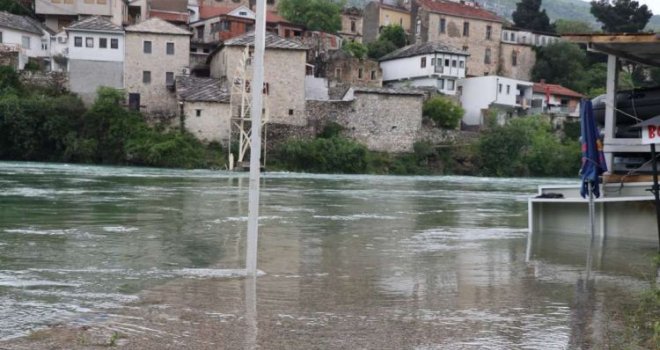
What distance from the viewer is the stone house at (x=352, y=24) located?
80875 millimetres

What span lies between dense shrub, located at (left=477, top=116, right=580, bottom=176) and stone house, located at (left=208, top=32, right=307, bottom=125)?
526 inches

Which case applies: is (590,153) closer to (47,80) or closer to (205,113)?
(205,113)

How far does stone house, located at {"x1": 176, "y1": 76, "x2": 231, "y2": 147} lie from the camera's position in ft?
184

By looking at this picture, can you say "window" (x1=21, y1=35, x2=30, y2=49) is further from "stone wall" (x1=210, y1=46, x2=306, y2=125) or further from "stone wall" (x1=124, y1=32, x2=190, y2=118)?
"stone wall" (x1=210, y1=46, x2=306, y2=125)

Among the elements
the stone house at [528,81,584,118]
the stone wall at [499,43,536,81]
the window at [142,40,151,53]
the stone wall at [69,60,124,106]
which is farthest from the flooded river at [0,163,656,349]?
the stone wall at [499,43,536,81]

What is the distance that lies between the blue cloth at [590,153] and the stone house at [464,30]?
65879 millimetres

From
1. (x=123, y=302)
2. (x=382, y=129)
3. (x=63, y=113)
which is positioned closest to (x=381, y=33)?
(x=382, y=129)

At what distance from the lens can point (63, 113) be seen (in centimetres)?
5394

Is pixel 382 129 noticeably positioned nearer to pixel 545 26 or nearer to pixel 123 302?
pixel 545 26

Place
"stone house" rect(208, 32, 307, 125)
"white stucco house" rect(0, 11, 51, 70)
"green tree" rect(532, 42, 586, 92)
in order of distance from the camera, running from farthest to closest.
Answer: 1. "green tree" rect(532, 42, 586, 92)
2. "stone house" rect(208, 32, 307, 125)
3. "white stucco house" rect(0, 11, 51, 70)

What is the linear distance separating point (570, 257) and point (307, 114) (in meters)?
48.1

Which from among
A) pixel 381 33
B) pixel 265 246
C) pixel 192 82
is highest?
pixel 381 33

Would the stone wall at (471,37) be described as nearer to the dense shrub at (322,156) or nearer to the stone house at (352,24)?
the stone house at (352,24)

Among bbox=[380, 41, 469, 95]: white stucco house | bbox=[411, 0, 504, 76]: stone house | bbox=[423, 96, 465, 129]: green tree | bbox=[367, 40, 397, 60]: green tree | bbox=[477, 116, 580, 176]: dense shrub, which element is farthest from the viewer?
bbox=[411, 0, 504, 76]: stone house
